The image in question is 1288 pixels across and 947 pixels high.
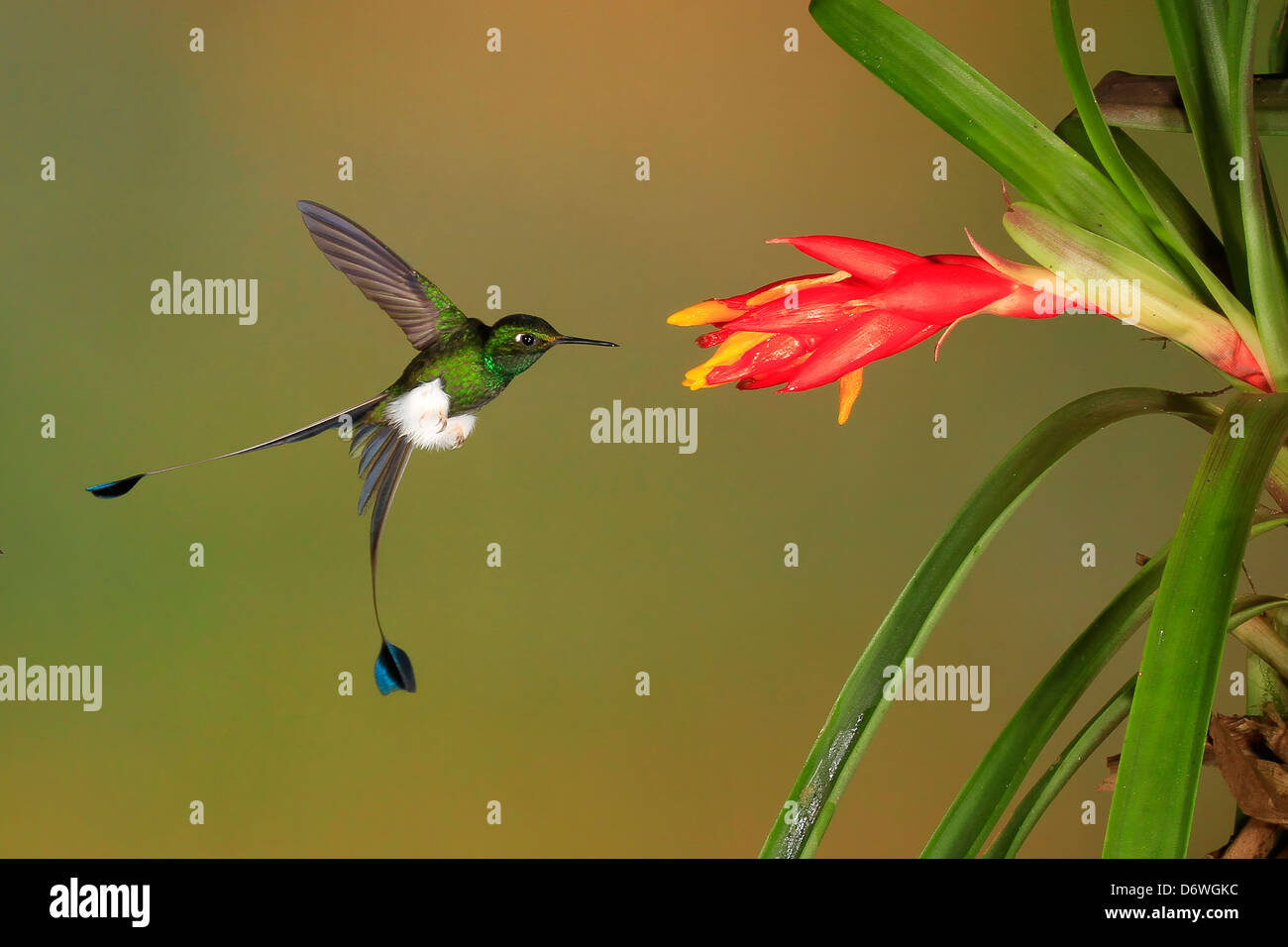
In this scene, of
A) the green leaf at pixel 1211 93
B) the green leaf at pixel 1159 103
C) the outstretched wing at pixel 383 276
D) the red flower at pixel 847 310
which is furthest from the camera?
the outstretched wing at pixel 383 276

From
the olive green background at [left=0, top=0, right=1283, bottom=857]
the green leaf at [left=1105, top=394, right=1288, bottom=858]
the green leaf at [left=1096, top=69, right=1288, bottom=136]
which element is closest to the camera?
the green leaf at [left=1105, top=394, right=1288, bottom=858]

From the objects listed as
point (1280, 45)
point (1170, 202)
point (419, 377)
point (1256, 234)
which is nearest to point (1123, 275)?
point (1256, 234)

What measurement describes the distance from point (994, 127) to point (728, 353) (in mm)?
194

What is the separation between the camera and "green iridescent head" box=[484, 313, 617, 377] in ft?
2.88

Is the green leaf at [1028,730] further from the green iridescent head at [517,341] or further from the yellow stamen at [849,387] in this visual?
the green iridescent head at [517,341]

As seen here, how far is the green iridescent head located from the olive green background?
0.55 metres

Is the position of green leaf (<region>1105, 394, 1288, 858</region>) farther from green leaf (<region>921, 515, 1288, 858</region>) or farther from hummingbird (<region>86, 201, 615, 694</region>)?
hummingbird (<region>86, 201, 615, 694</region>)

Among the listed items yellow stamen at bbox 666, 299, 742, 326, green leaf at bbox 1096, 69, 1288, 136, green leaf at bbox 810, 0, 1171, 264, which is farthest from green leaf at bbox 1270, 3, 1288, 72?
yellow stamen at bbox 666, 299, 742, 326

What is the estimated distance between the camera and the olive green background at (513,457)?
146cm

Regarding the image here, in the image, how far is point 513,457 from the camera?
1.51m

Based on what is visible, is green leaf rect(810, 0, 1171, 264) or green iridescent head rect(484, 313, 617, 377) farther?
green iridescent head rect(484, 313, 617, 377)

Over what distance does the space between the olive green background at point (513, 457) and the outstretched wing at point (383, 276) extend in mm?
507

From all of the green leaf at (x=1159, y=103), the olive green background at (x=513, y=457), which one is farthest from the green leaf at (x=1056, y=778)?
the olive green background at (x=513, y=457)

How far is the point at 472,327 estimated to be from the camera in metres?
0.89
